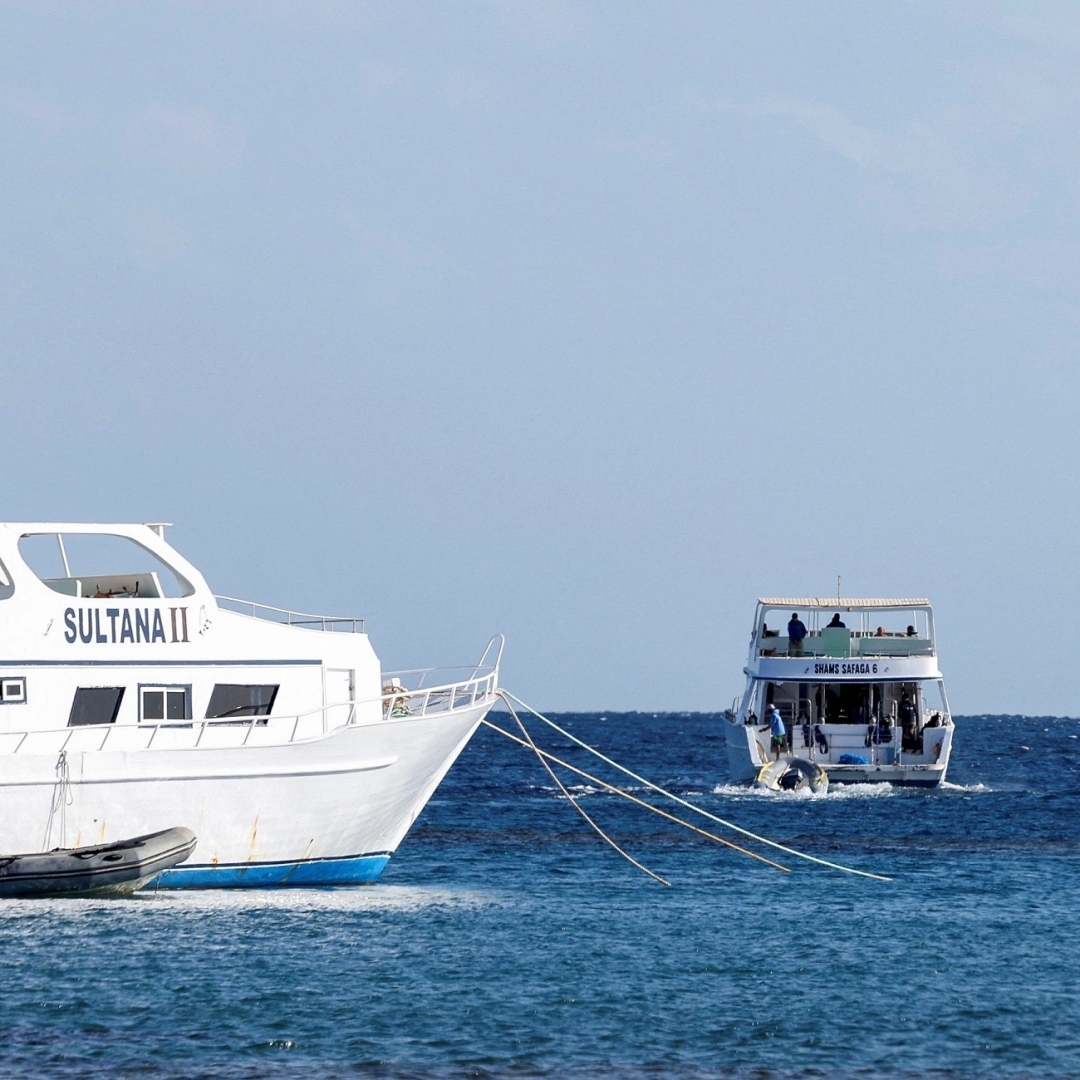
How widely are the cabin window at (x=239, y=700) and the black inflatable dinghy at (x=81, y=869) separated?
218 centimetres

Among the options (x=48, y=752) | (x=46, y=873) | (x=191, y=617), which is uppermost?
(x=191, y=617)

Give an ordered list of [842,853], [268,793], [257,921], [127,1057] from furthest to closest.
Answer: [842,853] → [268,793] → [257,921] → [127,1057]

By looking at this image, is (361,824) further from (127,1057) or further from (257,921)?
(127,1057)

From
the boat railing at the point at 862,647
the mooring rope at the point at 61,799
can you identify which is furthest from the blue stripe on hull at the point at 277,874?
the boat railing at the point at 862,647

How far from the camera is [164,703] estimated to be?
2252 centimetres

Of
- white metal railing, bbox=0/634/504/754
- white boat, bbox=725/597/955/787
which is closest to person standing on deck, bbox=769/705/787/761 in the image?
white boat, bbox=725/597/955/787

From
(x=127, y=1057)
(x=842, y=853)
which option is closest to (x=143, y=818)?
(x=127, y=1057)

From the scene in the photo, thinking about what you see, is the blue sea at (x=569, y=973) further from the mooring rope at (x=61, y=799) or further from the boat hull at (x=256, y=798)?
the mooring rope at (x=61, y=799)

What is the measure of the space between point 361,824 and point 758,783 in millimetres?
23038

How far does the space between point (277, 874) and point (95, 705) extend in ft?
11.1

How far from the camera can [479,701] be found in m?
24.7

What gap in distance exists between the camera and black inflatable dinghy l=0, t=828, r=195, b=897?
68.9 ft

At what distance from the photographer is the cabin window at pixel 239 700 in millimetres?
22781

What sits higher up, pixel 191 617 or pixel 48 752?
pixel 191 617
